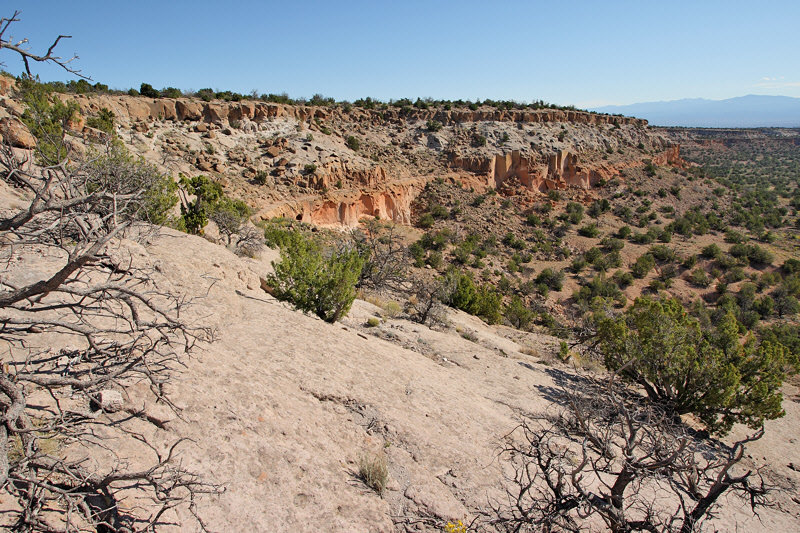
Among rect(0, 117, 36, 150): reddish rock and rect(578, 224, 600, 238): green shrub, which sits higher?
rect(0, 117, 36, 150): reddish rock

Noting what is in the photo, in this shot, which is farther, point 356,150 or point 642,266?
point 356,150

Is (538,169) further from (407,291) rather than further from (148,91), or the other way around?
(148,91)

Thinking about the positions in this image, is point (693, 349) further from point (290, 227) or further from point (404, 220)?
point (404, 220)

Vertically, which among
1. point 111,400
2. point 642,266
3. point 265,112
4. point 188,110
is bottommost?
point 642,266

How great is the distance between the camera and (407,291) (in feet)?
51.6

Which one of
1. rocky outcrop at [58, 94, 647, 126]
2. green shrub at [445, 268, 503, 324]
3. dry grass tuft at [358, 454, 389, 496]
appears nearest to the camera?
dry grass tuft at [358, 454, 389, 496]

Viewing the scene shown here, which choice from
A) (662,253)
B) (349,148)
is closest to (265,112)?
(349,148)

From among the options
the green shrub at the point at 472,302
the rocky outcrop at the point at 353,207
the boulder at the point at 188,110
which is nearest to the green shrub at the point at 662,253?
the rocky outcrop at the point at 353,207

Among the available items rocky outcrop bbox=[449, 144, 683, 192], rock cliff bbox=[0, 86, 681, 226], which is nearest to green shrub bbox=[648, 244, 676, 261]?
rocky outcrop bbox=[449, 144, 683, 192]

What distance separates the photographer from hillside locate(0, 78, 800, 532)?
165 inches

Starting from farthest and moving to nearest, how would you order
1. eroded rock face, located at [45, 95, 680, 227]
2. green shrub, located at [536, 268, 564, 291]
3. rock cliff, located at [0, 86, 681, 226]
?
green shrub, located at [536, 268, 564, 291] → eroded rock face, located at [45, 95, 680, 227] → rock cliff, located at [0, 86, 681, 226]

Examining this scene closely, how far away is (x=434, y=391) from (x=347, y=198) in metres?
21.8

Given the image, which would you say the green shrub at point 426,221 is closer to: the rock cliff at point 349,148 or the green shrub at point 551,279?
the rock cliff at point 349,148

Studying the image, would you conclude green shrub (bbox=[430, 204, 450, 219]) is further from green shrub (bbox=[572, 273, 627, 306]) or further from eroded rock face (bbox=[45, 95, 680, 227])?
green shrub (bbox=[572, 273, 627, 306])
